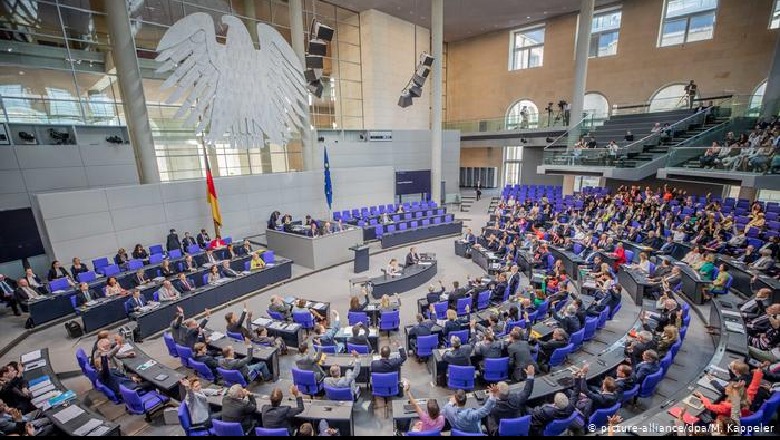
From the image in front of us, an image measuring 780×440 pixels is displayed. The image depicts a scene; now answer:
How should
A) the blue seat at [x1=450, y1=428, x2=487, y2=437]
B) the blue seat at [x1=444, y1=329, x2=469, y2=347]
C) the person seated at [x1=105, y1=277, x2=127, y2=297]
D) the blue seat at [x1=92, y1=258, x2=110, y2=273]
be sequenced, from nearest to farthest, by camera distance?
the blue seat at [x1=450, y1=428, x2=487, y2=437]
the blue seat at [x1=444, y1=329, x2=469, y2=347]
the person seated at [x1=105, y1=277, x2=127, y2=297]
the blue seat at [x1=92, y1=258, x2=110, y2=273]

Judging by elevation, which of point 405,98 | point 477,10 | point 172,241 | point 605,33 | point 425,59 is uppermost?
point 477,10

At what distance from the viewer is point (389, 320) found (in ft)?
27.3

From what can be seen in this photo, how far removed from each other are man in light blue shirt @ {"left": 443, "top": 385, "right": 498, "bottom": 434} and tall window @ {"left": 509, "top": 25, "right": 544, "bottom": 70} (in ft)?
91.1

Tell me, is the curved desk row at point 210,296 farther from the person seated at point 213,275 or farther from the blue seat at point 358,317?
the blue seat at point 358,317

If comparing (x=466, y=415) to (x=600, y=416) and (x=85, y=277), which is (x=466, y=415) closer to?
(x=600, y=416)

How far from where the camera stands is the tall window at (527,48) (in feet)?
86.1

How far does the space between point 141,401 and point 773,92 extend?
25.3 meters

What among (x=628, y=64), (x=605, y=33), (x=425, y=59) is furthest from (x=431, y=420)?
(x=605, y=33)

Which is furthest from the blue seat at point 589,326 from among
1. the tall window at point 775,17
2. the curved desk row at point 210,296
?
the tall window at point 775,17

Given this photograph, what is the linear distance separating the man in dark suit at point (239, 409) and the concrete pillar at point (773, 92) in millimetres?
22150

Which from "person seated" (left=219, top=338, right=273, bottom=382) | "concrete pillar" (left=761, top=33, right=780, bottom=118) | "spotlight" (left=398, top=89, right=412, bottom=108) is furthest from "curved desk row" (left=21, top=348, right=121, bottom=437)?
"concrete pillar" (left=761, top=33, right=780, bottom=118)

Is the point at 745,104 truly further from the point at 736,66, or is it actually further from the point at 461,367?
the point at 461,367

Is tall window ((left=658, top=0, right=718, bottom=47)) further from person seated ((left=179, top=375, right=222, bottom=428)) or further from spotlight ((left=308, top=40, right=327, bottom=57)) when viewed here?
person seated ((left=179, top=375, right=222, bottom=428))

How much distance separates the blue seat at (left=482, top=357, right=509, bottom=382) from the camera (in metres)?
6.16
